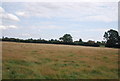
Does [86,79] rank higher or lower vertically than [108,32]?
lower

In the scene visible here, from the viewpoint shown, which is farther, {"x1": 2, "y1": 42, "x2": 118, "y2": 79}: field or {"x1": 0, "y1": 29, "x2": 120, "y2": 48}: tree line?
{"x1": 0, "y1": 29, "x2": 120, "y2": 48}: tree line

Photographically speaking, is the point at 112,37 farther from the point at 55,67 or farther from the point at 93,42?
the point at 55,67

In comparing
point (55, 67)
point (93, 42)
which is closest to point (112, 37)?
point (93, 42)

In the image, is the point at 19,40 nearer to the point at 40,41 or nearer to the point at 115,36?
the point at 40,41

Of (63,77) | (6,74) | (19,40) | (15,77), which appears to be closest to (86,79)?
(63,77)

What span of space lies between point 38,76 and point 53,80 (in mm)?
1219

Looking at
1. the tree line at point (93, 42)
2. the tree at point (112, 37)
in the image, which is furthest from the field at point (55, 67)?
the tree at point (112, 37)

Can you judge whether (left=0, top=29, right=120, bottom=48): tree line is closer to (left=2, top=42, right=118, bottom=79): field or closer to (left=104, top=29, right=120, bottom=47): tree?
(left=104, top=29, right=120, bottom=47): tree

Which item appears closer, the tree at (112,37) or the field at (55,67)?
the field at (55,67)

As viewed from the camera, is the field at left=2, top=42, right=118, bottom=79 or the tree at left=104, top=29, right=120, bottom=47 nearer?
the field at left=2, top=42, right=118, bottom=79

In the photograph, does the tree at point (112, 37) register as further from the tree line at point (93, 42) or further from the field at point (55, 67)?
the field at point (55, 67)

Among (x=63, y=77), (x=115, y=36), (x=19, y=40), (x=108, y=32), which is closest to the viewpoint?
(x=63, y=77)

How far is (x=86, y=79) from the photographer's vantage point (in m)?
10.8

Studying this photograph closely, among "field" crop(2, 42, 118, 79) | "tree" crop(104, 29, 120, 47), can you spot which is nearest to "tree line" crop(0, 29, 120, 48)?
"tree" crop(104, 29, 120, 47)
